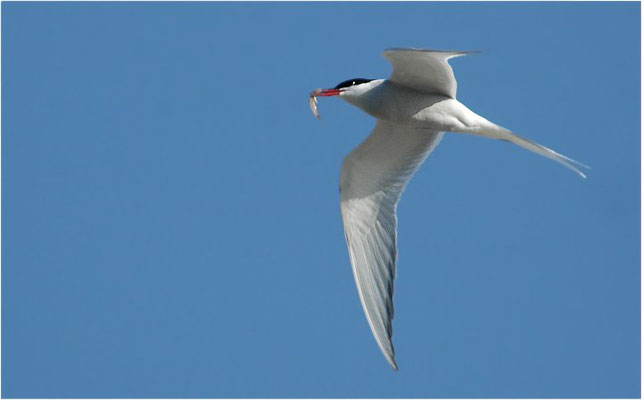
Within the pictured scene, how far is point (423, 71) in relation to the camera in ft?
28.6

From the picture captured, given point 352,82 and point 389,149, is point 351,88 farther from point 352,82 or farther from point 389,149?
point 389,149

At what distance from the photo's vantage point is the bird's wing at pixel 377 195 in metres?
9.61

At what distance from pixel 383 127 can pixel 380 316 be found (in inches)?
67.6

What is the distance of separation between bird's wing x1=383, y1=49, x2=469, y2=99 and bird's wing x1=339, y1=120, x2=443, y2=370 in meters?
0.72

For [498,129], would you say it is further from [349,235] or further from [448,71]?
[349,235]

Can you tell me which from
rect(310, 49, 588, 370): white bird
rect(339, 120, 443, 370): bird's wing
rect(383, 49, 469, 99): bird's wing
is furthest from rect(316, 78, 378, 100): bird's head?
rect(339, 120, 443, 370): bird's wing

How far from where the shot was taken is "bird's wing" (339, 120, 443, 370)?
961 cm

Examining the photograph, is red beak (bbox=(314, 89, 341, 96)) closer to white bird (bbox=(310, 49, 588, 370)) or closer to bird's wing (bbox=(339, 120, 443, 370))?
white bird (bbox=(310, 49, 588, 370))

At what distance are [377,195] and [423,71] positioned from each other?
1.61 metres

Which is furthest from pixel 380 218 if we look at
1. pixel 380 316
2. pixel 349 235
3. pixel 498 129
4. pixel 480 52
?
pixel 480 52

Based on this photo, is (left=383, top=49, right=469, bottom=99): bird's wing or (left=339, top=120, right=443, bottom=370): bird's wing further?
(left=339, top=120, right=443, bottom=370): bird's wing

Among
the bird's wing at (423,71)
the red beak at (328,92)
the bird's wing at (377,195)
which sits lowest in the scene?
the bird's wing at (377,195)

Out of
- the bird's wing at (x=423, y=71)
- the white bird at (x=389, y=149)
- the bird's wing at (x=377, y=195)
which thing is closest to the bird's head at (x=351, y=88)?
the white bird at (x=389, y=149)

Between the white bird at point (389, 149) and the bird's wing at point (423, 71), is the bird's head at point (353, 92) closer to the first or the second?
the white bird at point (389, 149)
